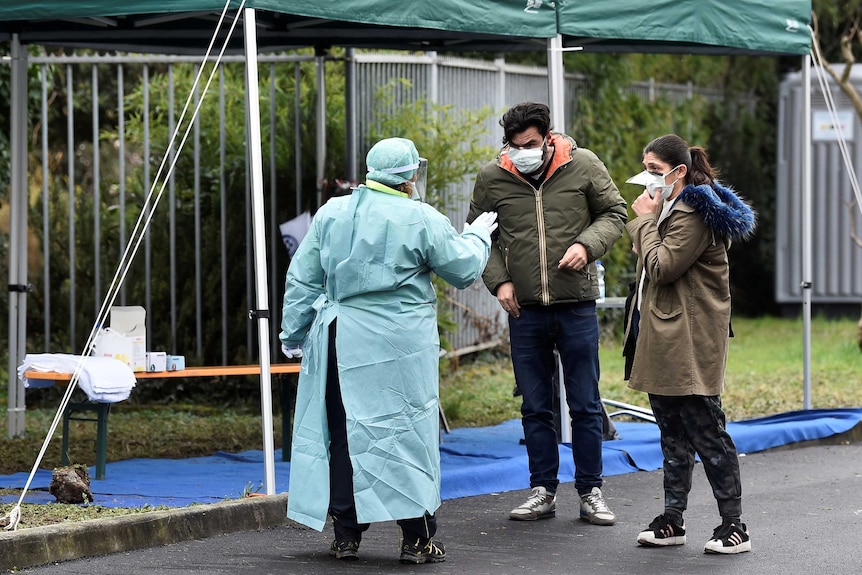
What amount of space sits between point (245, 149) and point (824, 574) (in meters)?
6.41

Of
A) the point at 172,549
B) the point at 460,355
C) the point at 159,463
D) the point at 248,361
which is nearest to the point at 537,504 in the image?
the point at 172,549

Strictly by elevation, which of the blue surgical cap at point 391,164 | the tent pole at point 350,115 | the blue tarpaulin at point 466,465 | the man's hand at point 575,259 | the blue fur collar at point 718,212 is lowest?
the blue tarpaulin at point 466,465

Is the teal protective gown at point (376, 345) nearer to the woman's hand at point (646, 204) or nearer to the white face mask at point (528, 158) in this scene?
the woman's hand at point (646, 204)

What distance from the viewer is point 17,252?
9.34 m

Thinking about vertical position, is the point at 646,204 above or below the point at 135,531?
above

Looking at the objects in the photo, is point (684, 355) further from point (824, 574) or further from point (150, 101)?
point (150, 101)

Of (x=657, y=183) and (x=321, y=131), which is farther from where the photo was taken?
(x=321, y=131)

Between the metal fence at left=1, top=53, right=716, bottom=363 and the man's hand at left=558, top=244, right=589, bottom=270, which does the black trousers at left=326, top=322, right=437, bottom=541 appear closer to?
the man's hand at left=558, top=244, right=589, bottom=270

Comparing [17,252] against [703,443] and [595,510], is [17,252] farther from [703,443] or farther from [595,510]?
[703,443]

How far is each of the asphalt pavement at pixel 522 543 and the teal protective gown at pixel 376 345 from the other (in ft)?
1.15

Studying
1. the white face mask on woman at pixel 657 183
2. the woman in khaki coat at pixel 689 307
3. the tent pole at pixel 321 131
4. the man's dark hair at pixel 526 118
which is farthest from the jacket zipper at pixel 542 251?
the tent pole at pixel 321 131

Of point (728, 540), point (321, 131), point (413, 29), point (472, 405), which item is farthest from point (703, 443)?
point (321, 131)

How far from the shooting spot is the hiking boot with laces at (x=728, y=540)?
6.02 m

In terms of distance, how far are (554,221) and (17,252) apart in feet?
13.7
